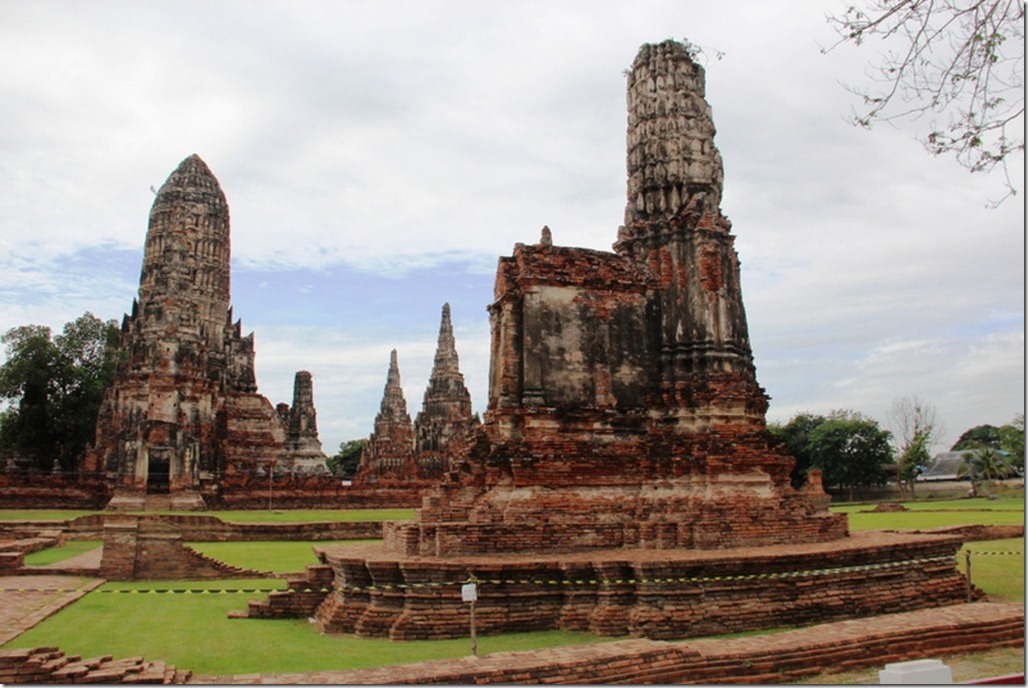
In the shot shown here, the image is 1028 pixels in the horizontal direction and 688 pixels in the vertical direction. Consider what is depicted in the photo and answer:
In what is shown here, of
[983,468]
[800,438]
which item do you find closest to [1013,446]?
[983,468]

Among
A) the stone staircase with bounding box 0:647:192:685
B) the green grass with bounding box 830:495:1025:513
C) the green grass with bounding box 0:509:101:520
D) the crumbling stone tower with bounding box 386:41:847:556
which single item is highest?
the crumbling stone tower with bounding box 386:41:847:556

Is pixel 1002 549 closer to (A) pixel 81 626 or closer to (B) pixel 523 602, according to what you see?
(B) pixel 523 602

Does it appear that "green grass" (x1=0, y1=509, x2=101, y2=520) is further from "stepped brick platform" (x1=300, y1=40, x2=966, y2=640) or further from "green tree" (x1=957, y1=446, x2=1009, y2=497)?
"green tree" (x1=957, y1=446, x2=1009, y2=497)

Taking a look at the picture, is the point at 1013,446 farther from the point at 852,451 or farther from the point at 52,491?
the point at 52,491

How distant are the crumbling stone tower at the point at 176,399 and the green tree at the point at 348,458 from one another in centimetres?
3640

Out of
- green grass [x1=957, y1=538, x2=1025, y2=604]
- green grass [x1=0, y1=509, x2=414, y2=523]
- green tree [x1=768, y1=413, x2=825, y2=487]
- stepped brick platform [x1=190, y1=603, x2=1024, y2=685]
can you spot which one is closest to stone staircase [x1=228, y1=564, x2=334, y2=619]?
stepped brick platform [x1=190, y1=603, x2=1024, y2=685]

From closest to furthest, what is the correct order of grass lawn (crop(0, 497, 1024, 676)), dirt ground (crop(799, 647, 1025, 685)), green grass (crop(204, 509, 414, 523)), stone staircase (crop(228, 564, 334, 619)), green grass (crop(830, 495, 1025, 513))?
dirt ground (crop(799, 647, 1025, 685)) < grass lawn (crop(0, 497, 1024, 676)) < stone staircase (crop(228, 564, 334, 619)) < green grass (crop(204, 509, 414, 523)) < green grass (crop(830, 495, 1025, 513))

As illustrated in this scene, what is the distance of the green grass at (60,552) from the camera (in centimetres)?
1983

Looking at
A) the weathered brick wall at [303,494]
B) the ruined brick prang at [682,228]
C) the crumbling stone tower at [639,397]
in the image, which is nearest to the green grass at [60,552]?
the crumbling stone tower at [639,397]

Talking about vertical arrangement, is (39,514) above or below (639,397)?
below

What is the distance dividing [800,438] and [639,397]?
50422 mm

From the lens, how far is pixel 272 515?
110 ft

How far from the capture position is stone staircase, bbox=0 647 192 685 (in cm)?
779

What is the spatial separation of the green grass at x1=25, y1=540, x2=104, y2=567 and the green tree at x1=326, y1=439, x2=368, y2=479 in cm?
6159
